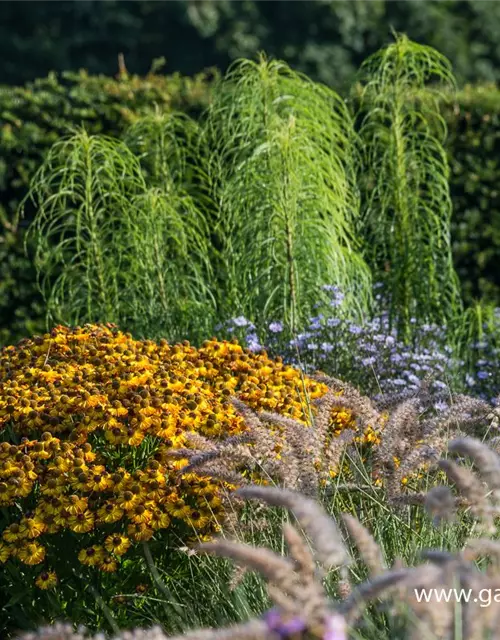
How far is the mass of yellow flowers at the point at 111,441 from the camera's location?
3.23 m

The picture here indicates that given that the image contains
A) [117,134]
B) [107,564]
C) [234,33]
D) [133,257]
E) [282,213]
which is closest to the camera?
[107,564]

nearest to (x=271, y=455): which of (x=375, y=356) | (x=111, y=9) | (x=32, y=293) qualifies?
(x=375, y=356)

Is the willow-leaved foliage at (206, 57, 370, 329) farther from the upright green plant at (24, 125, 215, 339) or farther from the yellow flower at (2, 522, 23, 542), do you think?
the yellow flower at (2, 522, 23, 542)

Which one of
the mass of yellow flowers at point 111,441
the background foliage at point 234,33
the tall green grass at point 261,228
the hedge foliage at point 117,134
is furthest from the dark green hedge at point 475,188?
→ the background foliage at point 234,33

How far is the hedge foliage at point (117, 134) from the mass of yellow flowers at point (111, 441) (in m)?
3.54

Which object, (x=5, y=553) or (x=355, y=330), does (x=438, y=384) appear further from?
(x=5, y=553)

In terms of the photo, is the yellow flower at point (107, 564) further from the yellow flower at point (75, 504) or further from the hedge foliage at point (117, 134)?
the hedge foliage at point (117, 134)

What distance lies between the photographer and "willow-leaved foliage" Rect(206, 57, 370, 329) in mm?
5988

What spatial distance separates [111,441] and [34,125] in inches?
192

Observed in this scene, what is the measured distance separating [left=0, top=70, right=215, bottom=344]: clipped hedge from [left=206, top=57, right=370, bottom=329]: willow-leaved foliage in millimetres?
1370

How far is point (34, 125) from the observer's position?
7.81 metres

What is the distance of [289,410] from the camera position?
4031 mm

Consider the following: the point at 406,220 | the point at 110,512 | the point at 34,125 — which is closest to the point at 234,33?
the point at 34,125

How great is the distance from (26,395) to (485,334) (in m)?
3.91
